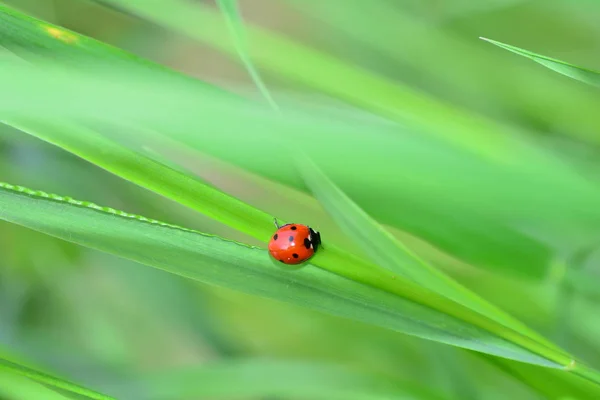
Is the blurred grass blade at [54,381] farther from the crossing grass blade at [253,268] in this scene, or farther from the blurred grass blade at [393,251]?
the blurred grass blade at [393,251]

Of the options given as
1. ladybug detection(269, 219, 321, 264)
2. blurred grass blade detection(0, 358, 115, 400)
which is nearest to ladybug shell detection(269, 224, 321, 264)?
ladybug detection(269, 219, 321, 264)

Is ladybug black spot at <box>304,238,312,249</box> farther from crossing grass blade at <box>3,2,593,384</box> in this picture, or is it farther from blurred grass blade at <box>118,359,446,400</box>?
blurred grass blade at <box>118,359,446,400</box>

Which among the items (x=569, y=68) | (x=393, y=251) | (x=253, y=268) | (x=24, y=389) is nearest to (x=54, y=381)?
(x=24, y=389)

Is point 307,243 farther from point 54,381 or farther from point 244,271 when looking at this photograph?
point 54,381

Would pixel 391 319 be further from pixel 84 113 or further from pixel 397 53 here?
pixel 397 53

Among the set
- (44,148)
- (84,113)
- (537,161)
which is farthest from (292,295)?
(44,148)
